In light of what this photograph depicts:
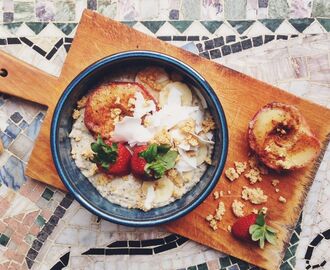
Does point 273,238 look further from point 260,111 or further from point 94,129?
point 94,129

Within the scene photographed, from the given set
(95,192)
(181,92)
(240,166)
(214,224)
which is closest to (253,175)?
(240,166)

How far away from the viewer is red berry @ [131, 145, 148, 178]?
3.67ft

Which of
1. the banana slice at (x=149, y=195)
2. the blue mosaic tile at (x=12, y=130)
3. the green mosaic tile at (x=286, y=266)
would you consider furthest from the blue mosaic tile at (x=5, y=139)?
the green mosaic tile at (x=286, y=266)

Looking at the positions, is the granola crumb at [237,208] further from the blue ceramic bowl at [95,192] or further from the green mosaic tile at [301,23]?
the green mosaic tile at [301,23]

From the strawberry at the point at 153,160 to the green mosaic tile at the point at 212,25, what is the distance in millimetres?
341

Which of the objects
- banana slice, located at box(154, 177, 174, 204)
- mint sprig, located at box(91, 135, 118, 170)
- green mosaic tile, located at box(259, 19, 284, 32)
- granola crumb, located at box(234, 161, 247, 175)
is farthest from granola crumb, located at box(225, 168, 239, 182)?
green mosaic tile, located at box(259, 19, 284, 32)

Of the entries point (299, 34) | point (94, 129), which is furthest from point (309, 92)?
point (94, 129)

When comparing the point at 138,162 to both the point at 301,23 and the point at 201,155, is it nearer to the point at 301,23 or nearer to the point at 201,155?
the point at 201,155

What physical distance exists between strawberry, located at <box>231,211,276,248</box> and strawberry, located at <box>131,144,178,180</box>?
0.69 ft

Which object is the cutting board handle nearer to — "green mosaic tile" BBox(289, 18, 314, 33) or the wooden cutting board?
the wooden cutting board

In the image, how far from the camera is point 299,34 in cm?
130

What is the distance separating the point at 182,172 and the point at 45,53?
1.41 feet

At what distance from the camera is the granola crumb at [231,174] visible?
120cm

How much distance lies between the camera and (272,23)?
4.29 ft
